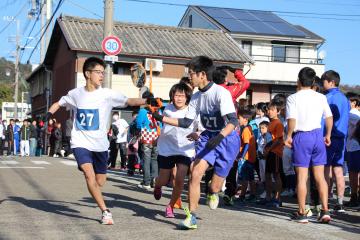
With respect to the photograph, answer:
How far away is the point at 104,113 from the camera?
7.05m

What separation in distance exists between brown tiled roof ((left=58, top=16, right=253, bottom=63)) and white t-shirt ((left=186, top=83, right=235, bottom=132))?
24.5 metres

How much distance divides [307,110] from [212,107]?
51.6 inches

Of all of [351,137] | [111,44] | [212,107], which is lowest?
[351,137]

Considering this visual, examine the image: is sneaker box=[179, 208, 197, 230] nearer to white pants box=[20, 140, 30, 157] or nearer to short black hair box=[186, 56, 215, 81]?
short black hair box=[186, 56, 215, 81]

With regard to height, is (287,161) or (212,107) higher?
(212,107)

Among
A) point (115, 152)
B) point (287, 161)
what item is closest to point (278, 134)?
point (287, 161)

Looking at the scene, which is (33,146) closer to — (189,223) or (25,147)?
(25,147)

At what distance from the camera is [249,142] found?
9.55 m

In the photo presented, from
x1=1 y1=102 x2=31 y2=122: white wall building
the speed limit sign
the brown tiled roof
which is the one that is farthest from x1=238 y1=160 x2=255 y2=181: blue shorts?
x1=1 y1=102 x2=31 y2=122: white wall building

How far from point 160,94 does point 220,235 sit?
88.0 ft

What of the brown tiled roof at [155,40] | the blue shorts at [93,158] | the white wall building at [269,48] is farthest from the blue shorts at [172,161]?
the white wall building at [269,48]

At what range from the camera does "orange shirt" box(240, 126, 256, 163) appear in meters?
9.53

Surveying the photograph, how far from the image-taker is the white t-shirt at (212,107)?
658cm

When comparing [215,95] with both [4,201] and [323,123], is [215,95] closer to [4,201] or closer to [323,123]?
[323,123]
